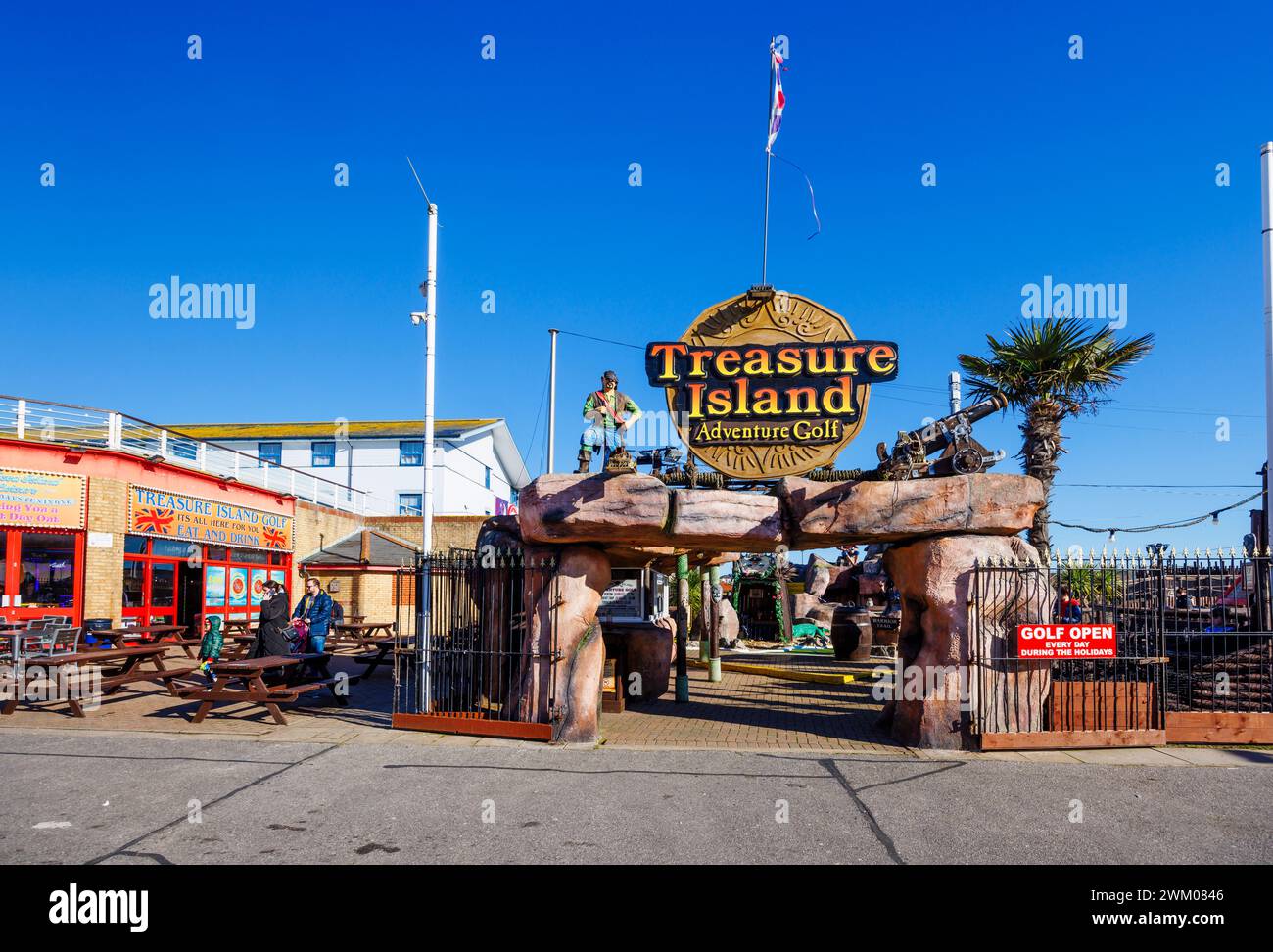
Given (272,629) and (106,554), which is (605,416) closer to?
(272,629)

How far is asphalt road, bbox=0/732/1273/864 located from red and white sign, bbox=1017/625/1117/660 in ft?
4.07

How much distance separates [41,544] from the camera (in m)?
16.7

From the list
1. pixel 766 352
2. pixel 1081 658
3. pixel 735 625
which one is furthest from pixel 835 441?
pixel 735 625

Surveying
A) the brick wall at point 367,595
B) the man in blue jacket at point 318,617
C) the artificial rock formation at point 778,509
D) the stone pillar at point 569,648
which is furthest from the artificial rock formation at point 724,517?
the brick wall at point 367,595

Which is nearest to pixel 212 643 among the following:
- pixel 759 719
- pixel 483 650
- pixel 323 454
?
pixel 483 650

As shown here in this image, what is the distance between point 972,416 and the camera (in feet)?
32.5

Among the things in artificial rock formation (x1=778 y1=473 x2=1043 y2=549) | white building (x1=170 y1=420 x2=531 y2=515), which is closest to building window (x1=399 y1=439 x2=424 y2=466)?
white building (x1=170 y1=420 x2=531 y2=515)

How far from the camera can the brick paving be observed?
379 inches

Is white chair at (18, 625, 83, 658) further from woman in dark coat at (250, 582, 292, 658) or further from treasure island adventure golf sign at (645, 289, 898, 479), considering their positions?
treasure island adventure golf sign at (645, 289, 898, 479)

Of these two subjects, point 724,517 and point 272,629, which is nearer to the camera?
point 724,517

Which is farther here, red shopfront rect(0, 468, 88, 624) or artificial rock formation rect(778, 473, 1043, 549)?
red shopfront rect(0, 468, 88, 624)

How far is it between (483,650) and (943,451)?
5931mm

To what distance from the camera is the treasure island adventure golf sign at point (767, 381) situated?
32.1 ft
